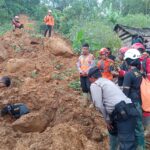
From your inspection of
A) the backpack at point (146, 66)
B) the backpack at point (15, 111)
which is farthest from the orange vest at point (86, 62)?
the backpack at point (146, 66)

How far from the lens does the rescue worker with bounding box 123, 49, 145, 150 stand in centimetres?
518

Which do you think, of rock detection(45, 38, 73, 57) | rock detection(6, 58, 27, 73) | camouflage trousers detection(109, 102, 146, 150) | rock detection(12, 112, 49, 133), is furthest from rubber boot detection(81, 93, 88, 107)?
rock detection(45, 38, 73, 57)

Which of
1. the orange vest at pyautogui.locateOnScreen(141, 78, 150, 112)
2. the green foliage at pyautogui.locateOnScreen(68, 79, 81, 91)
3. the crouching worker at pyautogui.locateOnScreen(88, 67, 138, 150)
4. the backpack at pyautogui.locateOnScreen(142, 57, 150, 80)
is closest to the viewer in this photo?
the crouching worker at pyautogui.locateOnScreen(88, 67, 138, 150)

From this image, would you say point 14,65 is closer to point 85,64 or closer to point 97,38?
point 97,38

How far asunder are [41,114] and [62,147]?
1.85 m

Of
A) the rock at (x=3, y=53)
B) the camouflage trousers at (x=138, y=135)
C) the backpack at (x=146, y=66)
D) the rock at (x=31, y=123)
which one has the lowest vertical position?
the rock at (x=31, y=123)

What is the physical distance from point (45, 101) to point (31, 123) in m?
1.81

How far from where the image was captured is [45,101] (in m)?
8.96

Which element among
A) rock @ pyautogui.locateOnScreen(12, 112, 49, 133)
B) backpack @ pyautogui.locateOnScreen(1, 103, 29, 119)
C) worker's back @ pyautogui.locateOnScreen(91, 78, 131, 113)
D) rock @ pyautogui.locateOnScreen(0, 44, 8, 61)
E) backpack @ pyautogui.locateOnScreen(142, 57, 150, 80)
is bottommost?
rock @ pyautogui.locateOnScreen(12, 112, 49, 133)

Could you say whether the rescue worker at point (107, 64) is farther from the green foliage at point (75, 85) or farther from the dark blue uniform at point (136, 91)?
the green foliage at point (75, 85)

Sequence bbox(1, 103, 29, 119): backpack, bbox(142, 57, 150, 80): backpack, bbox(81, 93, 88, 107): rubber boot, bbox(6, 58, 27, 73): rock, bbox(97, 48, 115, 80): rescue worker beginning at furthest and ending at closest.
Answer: bbox(6, 58, 27, 73): rock, bbox(81, 93, 88, 107): rubber boot, bbox(1, 103, 29, 119): backpack, bbox(97, 48, 115, 80): rescue worker, bbox(142, 57, 150, 80): backpack

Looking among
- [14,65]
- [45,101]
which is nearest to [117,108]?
[45,101]

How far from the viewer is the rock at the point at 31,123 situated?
705 centimetres

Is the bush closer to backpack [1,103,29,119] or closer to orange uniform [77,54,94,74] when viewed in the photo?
orange uniform [77,54,94,74]
